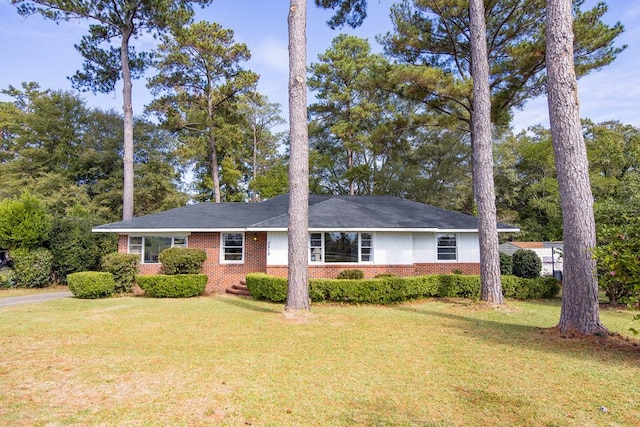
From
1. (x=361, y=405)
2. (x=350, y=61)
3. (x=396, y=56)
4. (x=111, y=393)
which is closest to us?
(x=361, y=405)

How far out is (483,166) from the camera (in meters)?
11.5

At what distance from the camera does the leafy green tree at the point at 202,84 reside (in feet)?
83.0

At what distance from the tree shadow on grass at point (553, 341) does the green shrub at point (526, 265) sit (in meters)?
10.7

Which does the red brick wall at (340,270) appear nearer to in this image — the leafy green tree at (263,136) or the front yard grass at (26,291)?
the front yard grass at (26,291)

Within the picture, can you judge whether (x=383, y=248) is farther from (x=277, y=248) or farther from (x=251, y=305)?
(x=251, y=305)

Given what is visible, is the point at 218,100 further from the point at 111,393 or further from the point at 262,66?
the point at 111,393

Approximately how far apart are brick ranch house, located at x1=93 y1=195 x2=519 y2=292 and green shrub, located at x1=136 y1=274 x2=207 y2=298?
2.02 m

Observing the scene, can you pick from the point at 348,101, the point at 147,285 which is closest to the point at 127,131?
the point at 147,285

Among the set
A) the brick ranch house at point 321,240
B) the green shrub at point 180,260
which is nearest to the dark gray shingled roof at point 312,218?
the brick ranch house at point 321,240

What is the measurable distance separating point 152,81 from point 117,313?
2066cm

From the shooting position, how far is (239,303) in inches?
488

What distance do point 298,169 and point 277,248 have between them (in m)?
5.99

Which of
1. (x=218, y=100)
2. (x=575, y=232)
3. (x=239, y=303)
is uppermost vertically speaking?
(x=218, y=100)

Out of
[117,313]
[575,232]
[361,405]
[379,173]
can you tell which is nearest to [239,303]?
[117,313]
